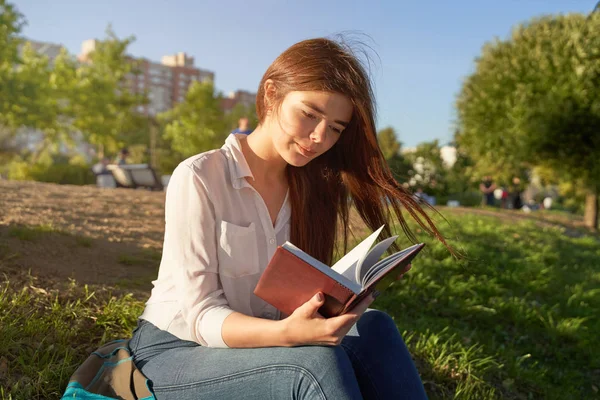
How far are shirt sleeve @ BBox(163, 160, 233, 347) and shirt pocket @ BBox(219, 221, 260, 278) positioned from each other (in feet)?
0.10

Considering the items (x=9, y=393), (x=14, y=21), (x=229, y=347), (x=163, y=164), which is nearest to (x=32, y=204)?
(x=9, y=393)

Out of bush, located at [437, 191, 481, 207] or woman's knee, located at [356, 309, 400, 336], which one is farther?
bush, located at [437, 191, 481, 207]

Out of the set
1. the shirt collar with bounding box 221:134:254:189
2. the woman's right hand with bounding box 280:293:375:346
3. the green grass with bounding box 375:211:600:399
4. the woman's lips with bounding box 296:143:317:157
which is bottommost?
the green grass with bounding box 375:211:600:399

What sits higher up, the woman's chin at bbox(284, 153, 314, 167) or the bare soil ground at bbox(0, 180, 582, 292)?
the woman's chin at bbox(284, 153, 314, 167)

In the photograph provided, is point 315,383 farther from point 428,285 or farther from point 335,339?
point 428,285

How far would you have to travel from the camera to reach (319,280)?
5.30ft

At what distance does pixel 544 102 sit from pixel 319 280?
45.8ft

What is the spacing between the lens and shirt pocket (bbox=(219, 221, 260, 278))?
2039 mm

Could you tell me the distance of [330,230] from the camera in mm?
2525

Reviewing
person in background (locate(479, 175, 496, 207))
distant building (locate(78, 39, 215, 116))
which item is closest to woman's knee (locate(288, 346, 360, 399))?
person in background (locate(479, 175, 496, 207))

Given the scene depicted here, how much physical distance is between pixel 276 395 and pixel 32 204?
15.1 feet

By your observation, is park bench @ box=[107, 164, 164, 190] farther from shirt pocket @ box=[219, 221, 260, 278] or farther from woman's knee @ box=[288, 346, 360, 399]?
woman's knee @ box=[288, 346, 360, 399]

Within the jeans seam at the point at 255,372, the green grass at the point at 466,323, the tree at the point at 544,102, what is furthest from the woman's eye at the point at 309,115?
the tree at the point at 544,102

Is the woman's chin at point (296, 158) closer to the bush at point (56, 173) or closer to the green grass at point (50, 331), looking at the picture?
the green grass at point (50, 331)
